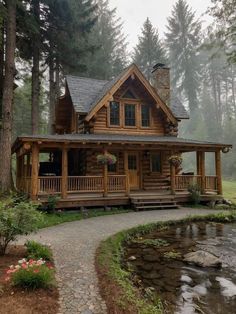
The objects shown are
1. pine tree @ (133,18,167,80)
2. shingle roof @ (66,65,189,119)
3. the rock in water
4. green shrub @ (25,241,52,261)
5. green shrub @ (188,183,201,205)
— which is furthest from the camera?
pine tree @ (133,18,167,80)

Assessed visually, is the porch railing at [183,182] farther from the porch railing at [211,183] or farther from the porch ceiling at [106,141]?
the porch ceiling at [106,141]

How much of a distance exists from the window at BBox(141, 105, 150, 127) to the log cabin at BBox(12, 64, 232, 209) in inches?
1.5

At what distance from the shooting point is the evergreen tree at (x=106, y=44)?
31.8 metres

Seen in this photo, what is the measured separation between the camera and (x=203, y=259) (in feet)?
24.7

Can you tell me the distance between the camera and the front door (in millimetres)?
18359

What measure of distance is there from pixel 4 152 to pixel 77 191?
505 cm

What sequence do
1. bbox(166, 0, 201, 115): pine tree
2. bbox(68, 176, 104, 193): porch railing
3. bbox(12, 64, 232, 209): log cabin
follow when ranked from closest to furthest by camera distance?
bbox(12, 64, 232, 209): log cabin, bbox(68, 176, 104, 193): porch railing, bbox(166, 0, 201, 115): pine tree

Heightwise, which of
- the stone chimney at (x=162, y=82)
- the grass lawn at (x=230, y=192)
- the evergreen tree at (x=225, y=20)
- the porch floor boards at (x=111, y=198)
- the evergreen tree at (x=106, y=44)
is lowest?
the grass lawn at (x=230, y=192)

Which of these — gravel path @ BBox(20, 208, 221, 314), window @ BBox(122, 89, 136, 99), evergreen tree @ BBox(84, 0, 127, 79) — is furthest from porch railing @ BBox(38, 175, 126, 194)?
evergreen tree @ BBox(84, 0, 127, 79)

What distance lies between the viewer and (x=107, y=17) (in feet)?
132

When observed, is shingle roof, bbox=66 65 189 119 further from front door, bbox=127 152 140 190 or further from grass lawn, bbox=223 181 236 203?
grass lawn, bbox=223 181 236 203

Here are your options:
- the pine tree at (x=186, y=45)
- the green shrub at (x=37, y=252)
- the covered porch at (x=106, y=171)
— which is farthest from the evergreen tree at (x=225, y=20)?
the pine tree at (x=186, y=45)

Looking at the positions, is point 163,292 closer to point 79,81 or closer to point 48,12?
point 79,81

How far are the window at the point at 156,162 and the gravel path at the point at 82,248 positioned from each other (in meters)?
4.21
